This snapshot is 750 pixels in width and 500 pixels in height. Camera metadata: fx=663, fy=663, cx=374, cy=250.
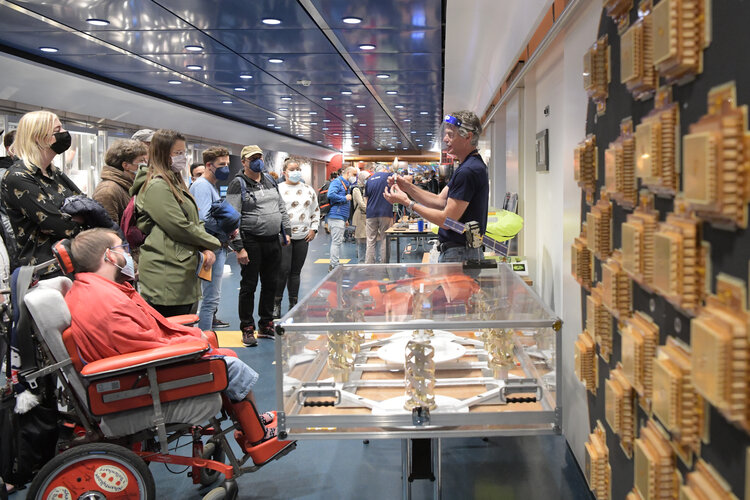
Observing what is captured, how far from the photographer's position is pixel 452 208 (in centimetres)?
329

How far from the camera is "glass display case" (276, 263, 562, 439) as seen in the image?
193cm

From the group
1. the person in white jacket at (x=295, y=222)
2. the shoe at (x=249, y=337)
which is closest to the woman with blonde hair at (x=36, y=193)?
the shoe at (x=249, y=337)

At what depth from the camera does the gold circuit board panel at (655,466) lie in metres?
1.43

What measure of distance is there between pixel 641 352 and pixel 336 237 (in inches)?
289

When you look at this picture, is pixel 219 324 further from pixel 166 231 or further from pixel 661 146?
pixel 661 146

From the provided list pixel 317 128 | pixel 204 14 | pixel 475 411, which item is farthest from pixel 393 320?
pixel 317 128

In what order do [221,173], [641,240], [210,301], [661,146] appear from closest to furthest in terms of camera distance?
[661,146], [641,240], [210,301], [221,173]

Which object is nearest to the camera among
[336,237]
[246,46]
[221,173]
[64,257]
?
[64,257]

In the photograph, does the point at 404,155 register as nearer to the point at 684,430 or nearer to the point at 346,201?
the point at 346,201

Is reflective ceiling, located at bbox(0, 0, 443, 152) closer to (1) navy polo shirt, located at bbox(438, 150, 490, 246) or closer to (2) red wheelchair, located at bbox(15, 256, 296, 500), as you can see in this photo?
(1) navy polo shirt, located at bbox(438, 150, 490, 246)

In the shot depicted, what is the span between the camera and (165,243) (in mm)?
3625

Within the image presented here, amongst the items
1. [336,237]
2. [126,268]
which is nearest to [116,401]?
[126,268]

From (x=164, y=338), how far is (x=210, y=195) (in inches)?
98.4

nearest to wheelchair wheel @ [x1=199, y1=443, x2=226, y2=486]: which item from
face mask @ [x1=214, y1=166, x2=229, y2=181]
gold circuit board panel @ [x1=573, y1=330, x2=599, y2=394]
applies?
gold circuit board panel @ [x1=573, y1=330, x2=599, y2=394]
